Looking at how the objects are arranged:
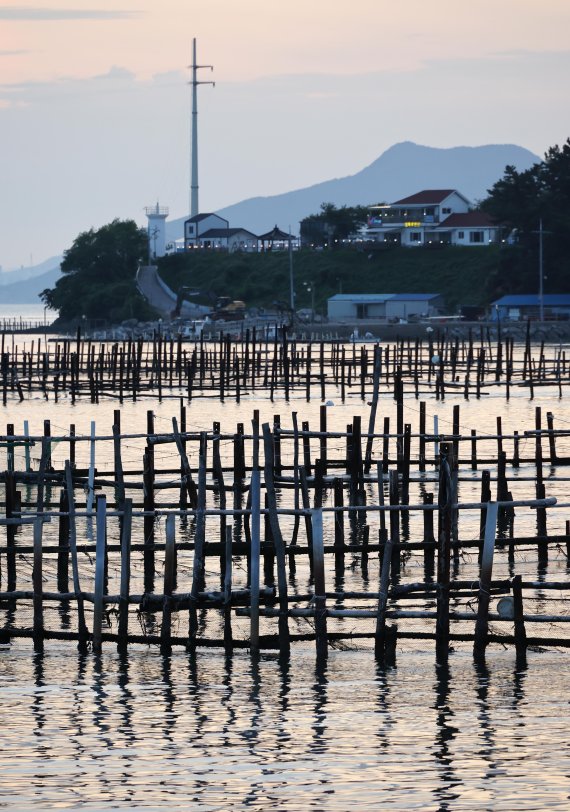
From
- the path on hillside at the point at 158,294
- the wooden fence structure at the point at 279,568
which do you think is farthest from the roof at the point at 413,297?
the wooden fence structure at the point at 279,568

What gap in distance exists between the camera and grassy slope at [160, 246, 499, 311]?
411ft

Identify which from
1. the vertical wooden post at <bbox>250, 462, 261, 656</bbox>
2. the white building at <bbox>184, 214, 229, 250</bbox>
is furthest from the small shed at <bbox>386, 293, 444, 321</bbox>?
the vertical wooden post at <bbox>250, 462, 261, 656</bbox>

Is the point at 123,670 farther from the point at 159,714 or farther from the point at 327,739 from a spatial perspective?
the point at 327,739

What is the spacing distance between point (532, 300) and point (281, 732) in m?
93.4

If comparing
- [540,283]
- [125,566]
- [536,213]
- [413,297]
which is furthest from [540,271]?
[125,566]

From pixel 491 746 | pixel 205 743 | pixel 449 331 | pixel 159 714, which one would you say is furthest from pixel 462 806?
pixel 449 331

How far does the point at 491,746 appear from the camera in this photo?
13508mm

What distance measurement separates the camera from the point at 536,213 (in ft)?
339

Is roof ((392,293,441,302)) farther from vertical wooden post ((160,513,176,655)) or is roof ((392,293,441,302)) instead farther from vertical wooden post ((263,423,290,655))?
vertical wooden post ((160,513,176,655))

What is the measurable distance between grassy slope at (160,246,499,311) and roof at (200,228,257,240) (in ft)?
40.3

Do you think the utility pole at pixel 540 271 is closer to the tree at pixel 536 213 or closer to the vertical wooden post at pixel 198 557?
the tree at pixel 536 213

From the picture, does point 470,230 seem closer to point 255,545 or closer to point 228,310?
point 228,310

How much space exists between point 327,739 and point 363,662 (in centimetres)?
266

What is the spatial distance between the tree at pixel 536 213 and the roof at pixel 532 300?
156 cm
